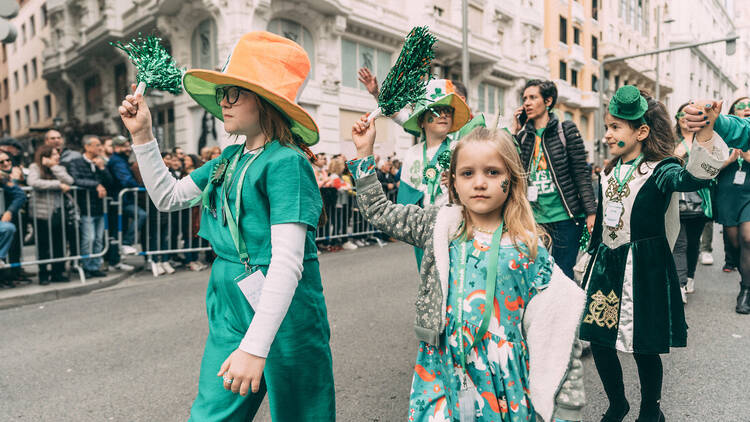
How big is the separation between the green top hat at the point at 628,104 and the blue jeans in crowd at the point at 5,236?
693cm

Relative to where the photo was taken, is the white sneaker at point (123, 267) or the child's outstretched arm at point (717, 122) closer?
the child's outstretched arm at point (717, 122)

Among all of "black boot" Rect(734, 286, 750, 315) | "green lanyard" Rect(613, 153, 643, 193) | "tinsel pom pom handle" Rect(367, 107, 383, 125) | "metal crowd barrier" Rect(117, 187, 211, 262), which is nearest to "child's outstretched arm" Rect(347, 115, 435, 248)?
"tinsel pom pom handle" Rect(367, 107, 383, 125)

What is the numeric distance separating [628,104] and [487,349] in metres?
1.75

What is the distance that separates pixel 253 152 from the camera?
1.83m

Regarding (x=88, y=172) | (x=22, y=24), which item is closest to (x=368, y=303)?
(x=88, y=172)

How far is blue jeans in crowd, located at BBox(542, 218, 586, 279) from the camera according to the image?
3.93m

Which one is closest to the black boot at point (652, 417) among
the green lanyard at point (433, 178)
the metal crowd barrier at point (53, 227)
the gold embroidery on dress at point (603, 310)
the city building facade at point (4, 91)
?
the gold embroidery on dress at point (603, 310)

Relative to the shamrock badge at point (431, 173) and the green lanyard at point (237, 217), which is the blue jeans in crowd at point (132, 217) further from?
the green lanyard at point (237, 217)

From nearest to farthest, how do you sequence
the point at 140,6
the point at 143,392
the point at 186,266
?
the point at 143,392 < the point at 186,266 < the point at 140,6

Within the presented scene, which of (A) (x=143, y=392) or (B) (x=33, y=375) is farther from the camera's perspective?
(B) (x=33, y=375)

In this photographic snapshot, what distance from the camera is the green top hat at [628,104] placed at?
9.28ft

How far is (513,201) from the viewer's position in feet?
6.48

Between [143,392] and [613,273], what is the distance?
3.04 m

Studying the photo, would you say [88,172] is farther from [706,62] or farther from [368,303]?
[706,62]
